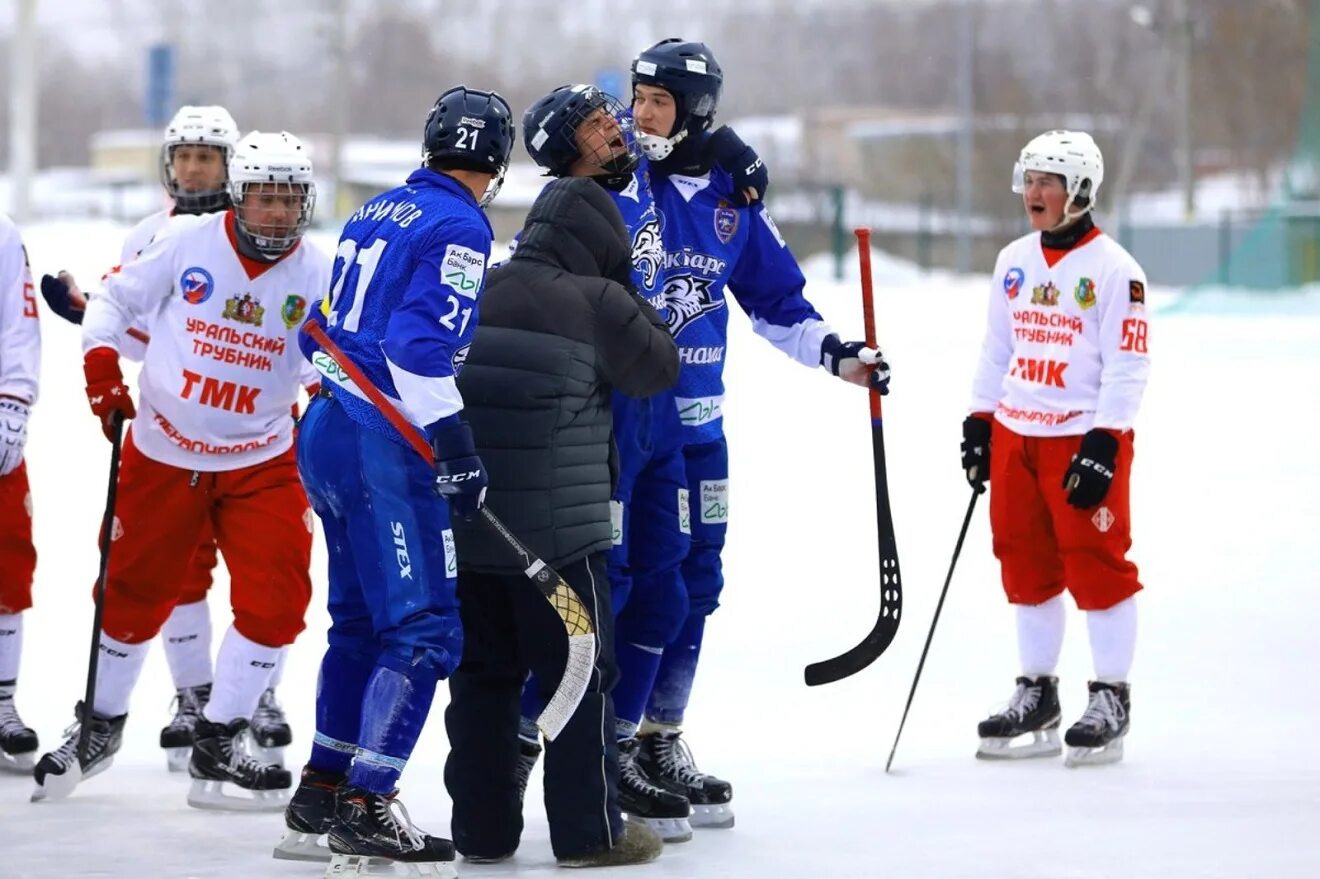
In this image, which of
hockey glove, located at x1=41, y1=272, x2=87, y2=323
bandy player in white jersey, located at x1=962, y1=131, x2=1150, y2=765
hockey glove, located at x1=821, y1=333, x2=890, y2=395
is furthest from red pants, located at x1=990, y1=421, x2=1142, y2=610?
hockey glove, located at x1=41, y1=272, x2=87, y2=323

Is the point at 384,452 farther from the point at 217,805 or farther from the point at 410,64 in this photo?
the point at 410,64

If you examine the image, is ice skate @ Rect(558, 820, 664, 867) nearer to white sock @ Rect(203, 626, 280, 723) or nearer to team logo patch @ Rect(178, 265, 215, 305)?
white sock @ Rect(203, 626, 280, 723)

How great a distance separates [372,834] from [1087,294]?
2.62 metres

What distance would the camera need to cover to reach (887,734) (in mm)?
5730

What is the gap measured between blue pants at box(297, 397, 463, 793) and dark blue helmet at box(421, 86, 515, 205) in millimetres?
542

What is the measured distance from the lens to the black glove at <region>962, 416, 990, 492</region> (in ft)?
18.6

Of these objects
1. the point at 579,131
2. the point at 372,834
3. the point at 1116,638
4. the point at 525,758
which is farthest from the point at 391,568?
the point at 1116,638

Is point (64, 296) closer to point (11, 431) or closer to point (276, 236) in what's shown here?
point (11, 431)

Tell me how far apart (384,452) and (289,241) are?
118 cm

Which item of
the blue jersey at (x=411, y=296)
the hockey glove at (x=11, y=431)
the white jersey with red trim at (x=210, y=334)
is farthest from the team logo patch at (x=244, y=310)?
the blue jersey at (x=411, y=296)

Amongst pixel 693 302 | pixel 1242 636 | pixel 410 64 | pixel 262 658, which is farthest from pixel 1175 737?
pixel 410 64

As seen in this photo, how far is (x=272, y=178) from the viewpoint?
4805 mm

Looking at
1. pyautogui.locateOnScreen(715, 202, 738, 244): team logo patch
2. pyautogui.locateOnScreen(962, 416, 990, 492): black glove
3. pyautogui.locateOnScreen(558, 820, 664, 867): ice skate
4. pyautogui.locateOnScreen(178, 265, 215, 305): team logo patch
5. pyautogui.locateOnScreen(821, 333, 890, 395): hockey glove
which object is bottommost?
pyautogui.locateOnScreen(558, 820, 664, 867): ice skate

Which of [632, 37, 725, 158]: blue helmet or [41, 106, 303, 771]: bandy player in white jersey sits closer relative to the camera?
A: [632, 37, 725, 158]: blue helmet
